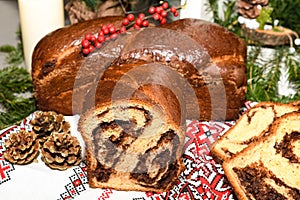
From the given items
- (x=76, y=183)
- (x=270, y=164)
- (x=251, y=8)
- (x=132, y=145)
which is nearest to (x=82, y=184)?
(x=76, y=183)

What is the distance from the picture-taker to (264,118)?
2.15 meters

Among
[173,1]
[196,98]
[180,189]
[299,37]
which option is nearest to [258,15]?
[299,37]

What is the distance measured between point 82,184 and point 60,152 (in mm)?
159

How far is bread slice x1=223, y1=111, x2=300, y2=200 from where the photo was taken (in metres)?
1.82

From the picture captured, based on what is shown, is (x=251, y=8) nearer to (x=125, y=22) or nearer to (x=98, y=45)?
(x=125, y=22)

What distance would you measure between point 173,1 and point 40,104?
1103mm

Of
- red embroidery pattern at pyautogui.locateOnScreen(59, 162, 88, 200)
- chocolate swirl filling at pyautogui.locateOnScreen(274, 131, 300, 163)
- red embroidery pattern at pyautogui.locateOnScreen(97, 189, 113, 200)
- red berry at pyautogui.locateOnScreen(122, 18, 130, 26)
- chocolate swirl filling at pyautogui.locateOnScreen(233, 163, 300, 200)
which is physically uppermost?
red berry at pyautogui.locateOnScreen(122, 18, 130, 26)

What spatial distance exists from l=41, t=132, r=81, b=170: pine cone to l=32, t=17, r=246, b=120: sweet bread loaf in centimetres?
31

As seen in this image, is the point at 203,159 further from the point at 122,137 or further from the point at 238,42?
the point at 238,42

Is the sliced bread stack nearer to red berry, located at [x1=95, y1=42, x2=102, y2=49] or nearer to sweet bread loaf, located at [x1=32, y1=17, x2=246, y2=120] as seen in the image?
sweet bread loaf, located at [x1=32, y1=17, x2=246, y2=120]

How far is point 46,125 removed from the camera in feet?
7.04

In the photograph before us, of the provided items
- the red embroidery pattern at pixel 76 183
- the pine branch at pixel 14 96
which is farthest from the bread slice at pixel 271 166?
the pine branch at pixel 14 96

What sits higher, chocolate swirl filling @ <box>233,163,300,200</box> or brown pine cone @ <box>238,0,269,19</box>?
brown pine cone @ <box>238,0,269,19</box>

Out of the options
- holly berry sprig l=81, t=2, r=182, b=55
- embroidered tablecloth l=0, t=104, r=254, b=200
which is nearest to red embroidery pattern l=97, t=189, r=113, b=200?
embroidered tablecloth l=0, t=104, r=254, b=200
